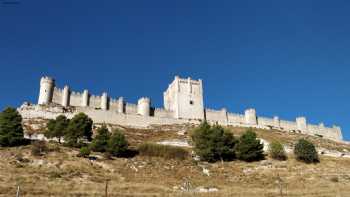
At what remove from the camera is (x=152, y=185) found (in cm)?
3653

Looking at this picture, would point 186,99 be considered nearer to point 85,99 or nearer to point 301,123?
point 85,99

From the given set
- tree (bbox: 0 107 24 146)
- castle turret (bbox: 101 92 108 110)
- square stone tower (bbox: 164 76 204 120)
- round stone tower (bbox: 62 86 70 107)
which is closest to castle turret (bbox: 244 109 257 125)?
square stone tower (bbox: 164 76 204 120)

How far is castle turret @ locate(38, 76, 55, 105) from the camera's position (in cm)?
8254

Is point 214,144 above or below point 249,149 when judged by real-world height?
above

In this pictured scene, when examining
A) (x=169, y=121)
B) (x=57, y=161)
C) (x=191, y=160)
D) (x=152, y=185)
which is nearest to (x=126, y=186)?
(x=152, y=185)

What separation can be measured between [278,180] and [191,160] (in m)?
14.0

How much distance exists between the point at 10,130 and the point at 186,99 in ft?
169

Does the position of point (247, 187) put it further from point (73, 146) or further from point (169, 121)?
point (169, 121)

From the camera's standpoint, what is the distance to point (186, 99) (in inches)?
3831

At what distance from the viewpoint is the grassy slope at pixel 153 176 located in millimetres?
33062

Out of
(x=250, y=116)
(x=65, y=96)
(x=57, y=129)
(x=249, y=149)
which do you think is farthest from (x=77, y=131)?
(x=250, y=116)

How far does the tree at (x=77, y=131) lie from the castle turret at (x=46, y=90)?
24.6 m

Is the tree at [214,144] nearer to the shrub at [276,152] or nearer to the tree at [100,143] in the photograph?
the shrub at [276,152]

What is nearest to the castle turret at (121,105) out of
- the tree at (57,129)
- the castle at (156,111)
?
the castle at (156,111)
